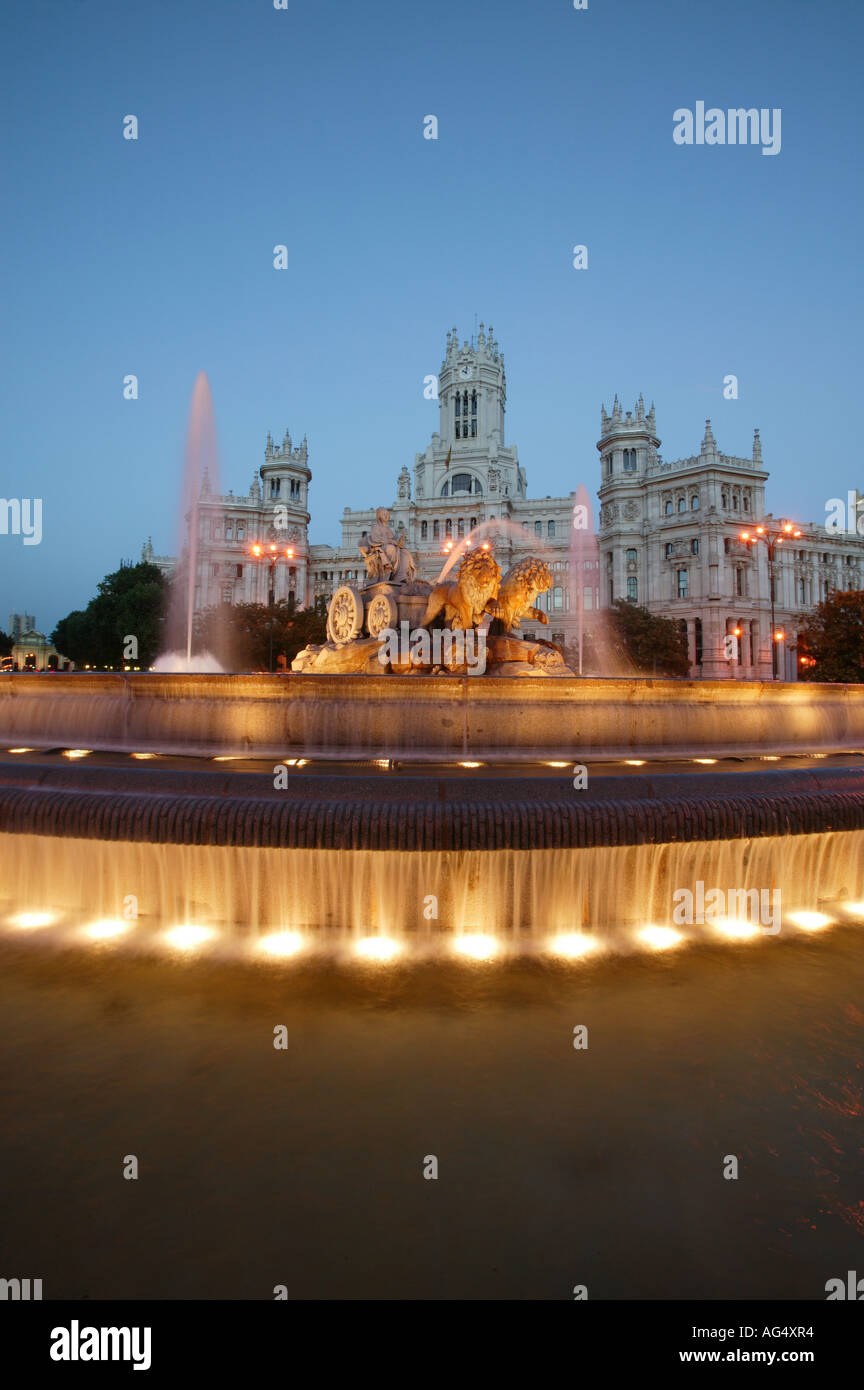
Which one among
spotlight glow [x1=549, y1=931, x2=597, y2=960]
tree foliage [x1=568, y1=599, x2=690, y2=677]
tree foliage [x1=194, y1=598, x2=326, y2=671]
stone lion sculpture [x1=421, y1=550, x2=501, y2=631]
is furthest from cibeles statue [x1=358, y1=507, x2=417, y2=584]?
tree foliage [x1=568, y1=599, x2=690, y2=677]

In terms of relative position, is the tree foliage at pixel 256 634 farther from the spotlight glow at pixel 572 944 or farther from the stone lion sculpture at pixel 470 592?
the spotlight glow at pixel 572 944

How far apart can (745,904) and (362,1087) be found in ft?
12.2

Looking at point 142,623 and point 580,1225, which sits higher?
point 142,623

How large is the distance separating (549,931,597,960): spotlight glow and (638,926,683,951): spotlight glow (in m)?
0.42

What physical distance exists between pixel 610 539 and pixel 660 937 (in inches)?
3019

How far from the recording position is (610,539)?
77.4m

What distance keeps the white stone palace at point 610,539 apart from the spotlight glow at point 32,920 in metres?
Result: 58.5

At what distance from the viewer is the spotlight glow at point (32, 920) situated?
17.9 ft

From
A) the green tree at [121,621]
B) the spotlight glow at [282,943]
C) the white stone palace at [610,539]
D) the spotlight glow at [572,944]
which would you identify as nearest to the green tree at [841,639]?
the white stone palace at [610,539]

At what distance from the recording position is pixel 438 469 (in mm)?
92125

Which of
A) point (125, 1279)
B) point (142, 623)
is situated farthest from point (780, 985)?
point (142, 623)

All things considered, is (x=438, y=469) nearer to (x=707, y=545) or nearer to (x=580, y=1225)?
(x=707, y=545)

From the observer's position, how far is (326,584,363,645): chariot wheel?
43.0 ft

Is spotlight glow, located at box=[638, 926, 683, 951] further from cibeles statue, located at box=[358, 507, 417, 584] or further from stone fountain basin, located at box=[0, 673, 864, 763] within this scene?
cibeles statue, located at box=[358, 507, 417, 584]
